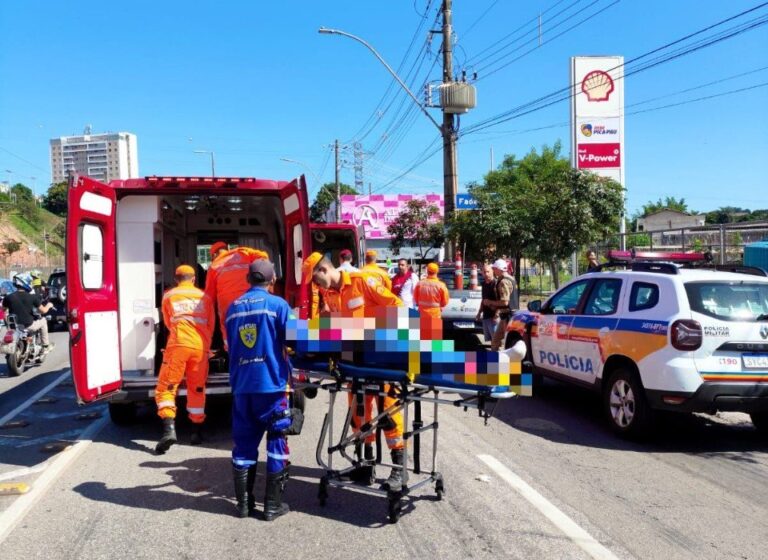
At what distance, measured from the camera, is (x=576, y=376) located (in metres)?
7.75

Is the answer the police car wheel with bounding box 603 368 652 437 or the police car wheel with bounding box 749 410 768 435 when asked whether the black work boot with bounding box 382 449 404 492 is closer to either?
the police car wheel with bounding box 603 368 652 437

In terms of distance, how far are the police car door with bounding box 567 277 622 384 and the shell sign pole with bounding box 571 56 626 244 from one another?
12962mm

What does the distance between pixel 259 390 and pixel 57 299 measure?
16.7 m

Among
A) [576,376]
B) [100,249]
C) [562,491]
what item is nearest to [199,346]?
[100,249]

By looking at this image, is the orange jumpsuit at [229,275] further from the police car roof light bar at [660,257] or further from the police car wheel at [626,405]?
the police car roof light bar at [660,257]

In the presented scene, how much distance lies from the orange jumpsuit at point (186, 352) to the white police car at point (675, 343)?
417cm

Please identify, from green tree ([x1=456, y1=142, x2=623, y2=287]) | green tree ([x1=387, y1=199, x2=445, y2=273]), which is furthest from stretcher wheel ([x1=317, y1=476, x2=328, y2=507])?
green tree ([x1=387, y1=199, x2=445, y2=273])

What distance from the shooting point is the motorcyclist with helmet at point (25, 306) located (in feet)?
40.0

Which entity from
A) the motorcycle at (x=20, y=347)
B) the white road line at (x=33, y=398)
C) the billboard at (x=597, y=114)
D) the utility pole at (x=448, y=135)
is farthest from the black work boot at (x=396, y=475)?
the billboard at (x=597, y=114)

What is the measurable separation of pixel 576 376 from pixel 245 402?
4457 millimetres

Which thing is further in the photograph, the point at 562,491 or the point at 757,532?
the point at 562,491

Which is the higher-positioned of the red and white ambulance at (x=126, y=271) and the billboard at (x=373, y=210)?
the billboard at (x=373, y=210)

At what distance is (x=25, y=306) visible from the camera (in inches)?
483

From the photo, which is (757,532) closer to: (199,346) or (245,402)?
(245,402)
